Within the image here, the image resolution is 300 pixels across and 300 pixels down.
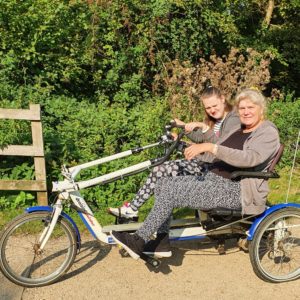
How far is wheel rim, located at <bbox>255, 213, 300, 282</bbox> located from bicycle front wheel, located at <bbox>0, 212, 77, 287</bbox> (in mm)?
1551

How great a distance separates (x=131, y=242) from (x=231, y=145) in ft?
3.76

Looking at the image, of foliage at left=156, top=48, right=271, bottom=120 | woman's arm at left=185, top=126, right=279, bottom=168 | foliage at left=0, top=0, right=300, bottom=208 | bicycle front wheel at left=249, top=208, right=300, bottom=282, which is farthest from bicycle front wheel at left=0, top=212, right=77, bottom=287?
foliage at left=156, top=48, right=271, bottom=120

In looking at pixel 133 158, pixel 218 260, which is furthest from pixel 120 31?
pixel 218 260

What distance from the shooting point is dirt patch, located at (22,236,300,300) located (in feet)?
10.8

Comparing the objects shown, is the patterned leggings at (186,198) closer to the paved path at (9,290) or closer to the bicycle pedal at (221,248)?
the bicycle pedal at (221,248)

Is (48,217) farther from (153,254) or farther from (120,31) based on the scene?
(120,31)

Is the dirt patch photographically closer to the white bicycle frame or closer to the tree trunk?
the white bicycle frame

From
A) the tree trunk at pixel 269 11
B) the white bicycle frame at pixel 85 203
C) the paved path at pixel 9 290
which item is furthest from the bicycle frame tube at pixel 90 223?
the tree trunk at pixel 269 11

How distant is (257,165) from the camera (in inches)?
127

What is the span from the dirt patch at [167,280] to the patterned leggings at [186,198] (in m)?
0.45

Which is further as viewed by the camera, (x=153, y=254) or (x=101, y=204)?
(x=101, y=204)

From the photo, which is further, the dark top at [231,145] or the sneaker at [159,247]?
the dark top at [231,145]

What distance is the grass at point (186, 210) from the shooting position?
4477 millimetres

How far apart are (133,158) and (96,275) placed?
203cm
